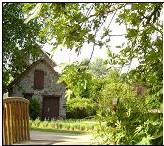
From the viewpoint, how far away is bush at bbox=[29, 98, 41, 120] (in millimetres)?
2596

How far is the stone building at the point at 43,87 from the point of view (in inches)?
97.5

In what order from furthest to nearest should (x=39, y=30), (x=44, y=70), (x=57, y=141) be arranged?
(x=39, y=30) → (x=44, y=70) → (x=57, y=141)

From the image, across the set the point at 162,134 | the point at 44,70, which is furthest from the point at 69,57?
the point at 162,134

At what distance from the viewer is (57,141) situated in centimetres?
251

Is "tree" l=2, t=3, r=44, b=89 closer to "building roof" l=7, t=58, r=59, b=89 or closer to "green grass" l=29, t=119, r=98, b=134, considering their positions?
"building roof" l=7, t=58, r=59, b=89

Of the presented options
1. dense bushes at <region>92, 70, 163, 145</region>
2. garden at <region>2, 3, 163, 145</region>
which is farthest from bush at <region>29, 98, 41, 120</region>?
dense bushes at <region>92, 70, 163, 145</region>

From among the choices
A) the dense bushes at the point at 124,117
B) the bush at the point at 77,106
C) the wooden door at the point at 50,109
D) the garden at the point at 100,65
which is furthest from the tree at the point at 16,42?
the dense bushes at the point at 124,117

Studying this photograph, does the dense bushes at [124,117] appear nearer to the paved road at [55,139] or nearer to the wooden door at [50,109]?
→ the paved road at [55,139]

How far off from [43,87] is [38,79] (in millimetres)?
80

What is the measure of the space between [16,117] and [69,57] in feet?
1.95

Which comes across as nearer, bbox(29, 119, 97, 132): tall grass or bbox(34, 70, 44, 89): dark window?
bbox(29, 119, 97, 132): tall grass

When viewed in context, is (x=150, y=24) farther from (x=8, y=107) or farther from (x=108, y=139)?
(x=8, y=107)

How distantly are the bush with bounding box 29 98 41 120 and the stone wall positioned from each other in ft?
0.12

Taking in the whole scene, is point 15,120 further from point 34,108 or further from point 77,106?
point 77,106
